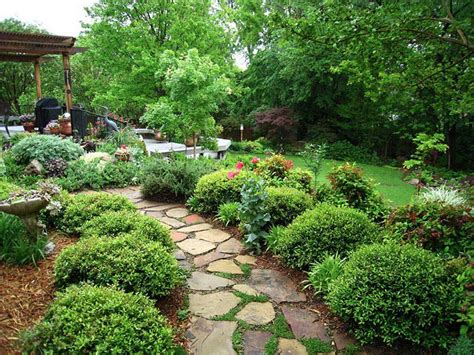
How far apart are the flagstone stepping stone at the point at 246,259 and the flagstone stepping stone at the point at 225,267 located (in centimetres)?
9

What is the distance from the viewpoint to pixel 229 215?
4367 mm

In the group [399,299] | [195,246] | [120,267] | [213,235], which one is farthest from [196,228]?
[399,299]

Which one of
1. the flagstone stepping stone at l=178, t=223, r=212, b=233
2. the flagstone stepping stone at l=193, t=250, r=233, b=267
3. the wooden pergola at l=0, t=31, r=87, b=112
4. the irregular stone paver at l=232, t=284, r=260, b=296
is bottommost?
the irregular stone paver at l=232, t=284, r=260, b=296

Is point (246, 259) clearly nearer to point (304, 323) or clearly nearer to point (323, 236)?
point (323, 236)

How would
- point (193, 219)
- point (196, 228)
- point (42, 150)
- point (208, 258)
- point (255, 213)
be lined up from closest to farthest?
1. point (208, 258)
2. point (255, 213)
3. point (196, 228)
4. point (193, 219)
5. point (42, 150)

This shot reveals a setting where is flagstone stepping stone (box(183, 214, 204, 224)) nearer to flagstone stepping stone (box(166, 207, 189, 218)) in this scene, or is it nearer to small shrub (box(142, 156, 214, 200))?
flagstone stepping stone (box(166, 207, 189, 218))

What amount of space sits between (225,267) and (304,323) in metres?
1.04

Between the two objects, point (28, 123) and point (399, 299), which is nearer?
point (399, 299)

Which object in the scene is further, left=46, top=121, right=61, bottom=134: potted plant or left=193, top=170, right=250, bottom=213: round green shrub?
left=46, top=121, right=61, bottom=134: potted plant

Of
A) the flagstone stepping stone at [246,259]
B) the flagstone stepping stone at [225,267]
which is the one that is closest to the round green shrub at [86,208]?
the flagstone stepping stone at [225,267]

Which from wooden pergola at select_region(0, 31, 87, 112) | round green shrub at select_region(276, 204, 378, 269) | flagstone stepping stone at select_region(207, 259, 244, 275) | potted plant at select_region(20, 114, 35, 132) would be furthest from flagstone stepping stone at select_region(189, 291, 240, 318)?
potted plant at select_region(20, 114, 35, 132)

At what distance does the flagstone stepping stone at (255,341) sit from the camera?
219 centimetres

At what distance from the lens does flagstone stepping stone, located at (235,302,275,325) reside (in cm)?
250

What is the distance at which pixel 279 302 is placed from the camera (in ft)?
9.04
